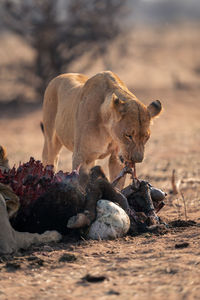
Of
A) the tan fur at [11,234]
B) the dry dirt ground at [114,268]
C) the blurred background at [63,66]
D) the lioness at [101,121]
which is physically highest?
the blurred background at [63,66]

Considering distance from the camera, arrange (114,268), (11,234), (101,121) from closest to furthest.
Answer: (114,268)
(11,234)
(101,121)

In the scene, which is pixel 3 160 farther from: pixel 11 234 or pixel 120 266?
pixel 120 266

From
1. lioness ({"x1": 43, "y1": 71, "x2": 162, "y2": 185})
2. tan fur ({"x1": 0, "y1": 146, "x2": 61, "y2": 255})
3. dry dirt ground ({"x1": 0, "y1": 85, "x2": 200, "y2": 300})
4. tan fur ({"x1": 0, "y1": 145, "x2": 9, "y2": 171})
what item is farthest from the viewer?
lioness ({"x1": 43, "y1": 71, "x2": 162, "y2": 185})

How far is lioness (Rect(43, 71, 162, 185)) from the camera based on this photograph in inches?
214

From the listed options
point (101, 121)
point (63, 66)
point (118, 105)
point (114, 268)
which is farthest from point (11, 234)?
point (63, 66)

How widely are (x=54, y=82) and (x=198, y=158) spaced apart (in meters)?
3.48

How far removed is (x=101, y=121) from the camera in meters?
6.09

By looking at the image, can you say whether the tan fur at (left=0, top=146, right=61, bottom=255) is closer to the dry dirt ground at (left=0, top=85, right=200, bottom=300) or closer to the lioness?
the dry dirt ground at (left=0, top=85, right=200, bottom=300)

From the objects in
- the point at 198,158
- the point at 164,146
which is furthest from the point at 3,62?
the point at 198,158

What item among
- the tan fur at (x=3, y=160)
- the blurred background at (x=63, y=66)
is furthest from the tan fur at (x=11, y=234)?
the blurred background at (x=63, y=66)

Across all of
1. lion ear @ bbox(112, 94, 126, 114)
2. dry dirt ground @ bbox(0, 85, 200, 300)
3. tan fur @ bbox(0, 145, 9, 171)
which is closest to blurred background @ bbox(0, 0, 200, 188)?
lion ear @ bbox(112, 94, 126, 114)

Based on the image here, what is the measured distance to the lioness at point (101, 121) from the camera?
17.8 ft

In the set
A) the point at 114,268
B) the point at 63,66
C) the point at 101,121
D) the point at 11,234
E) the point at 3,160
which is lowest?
the point at 114,268

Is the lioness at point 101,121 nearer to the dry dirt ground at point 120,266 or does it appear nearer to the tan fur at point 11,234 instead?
the dry dirt ground at point 120,266
